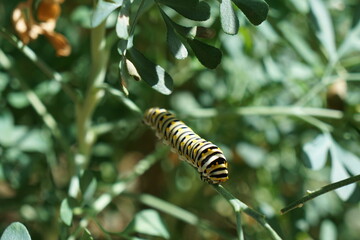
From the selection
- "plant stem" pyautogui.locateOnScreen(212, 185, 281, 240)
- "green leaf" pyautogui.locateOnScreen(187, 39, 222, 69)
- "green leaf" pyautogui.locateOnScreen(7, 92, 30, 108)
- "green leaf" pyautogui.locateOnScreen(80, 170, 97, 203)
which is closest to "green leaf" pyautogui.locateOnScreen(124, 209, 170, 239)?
"green leaf" pyautogui.locateOnScreen(80, 170, 97, 203)

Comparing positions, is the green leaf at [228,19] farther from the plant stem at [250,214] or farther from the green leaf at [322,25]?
the green leaf at [322,25]

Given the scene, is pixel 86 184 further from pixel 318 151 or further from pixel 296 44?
pixel 296 44

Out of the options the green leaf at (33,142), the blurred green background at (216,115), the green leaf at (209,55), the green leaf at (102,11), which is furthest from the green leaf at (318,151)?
the green leaf at (33,142)

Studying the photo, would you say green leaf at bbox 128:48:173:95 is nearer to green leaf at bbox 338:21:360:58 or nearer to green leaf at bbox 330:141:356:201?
green leaf at bbox 330:141:356:201

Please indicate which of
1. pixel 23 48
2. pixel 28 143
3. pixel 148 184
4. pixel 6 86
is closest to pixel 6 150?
pixel 28 143

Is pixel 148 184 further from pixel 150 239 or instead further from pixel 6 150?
pixel 6 150

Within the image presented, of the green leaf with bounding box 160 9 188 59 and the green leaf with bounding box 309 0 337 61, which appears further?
the green leaf with bounding box 309 0 337 61
